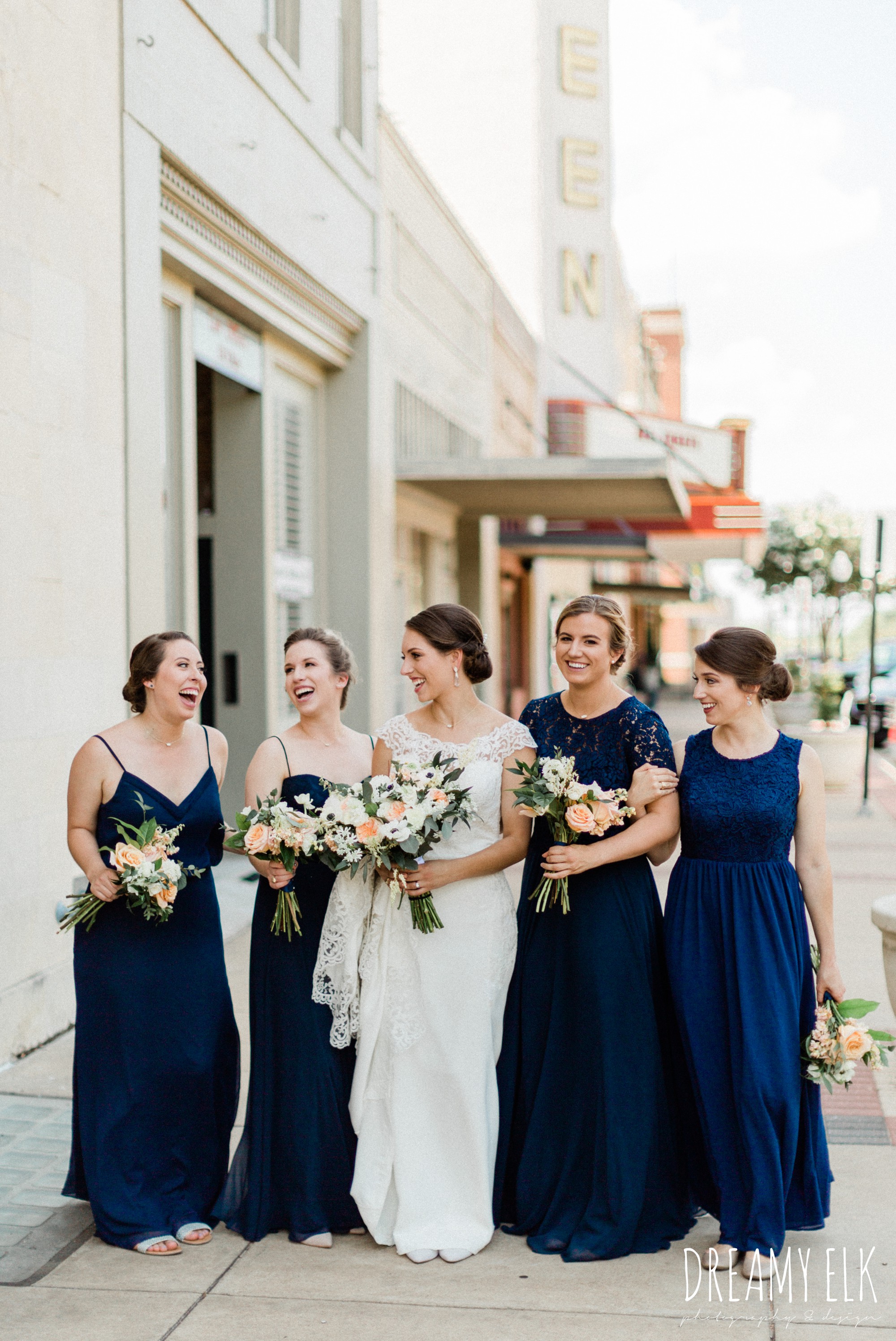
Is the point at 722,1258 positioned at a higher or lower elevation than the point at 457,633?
lower

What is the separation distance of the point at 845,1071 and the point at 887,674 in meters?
26.8

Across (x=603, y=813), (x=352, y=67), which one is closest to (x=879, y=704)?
(x=352, y=67)

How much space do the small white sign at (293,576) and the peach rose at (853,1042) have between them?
694 centimetres

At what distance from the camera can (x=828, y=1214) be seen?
152 inches

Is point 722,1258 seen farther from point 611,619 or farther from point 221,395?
point 221,395

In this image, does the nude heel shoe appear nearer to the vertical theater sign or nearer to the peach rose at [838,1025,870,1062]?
the peach rose at [838,1025,870,1062]

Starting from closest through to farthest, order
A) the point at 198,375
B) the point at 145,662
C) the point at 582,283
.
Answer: the point at 145,662, the point at 198,375, the point at 582,283

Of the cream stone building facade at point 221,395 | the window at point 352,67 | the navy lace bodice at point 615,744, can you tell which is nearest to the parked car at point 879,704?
the cream stone building facade at point 221,395

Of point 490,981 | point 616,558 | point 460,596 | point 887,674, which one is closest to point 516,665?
point 616,558

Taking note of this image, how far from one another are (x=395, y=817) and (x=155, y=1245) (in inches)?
60.1

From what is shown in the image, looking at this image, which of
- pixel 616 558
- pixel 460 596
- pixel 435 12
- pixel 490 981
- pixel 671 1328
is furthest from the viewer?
pixel 435 12

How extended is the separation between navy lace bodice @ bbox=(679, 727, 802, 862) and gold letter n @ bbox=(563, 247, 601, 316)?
69.4 ft

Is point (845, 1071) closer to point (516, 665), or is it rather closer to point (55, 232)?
point (55, 232)

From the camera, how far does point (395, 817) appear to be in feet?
11.8
